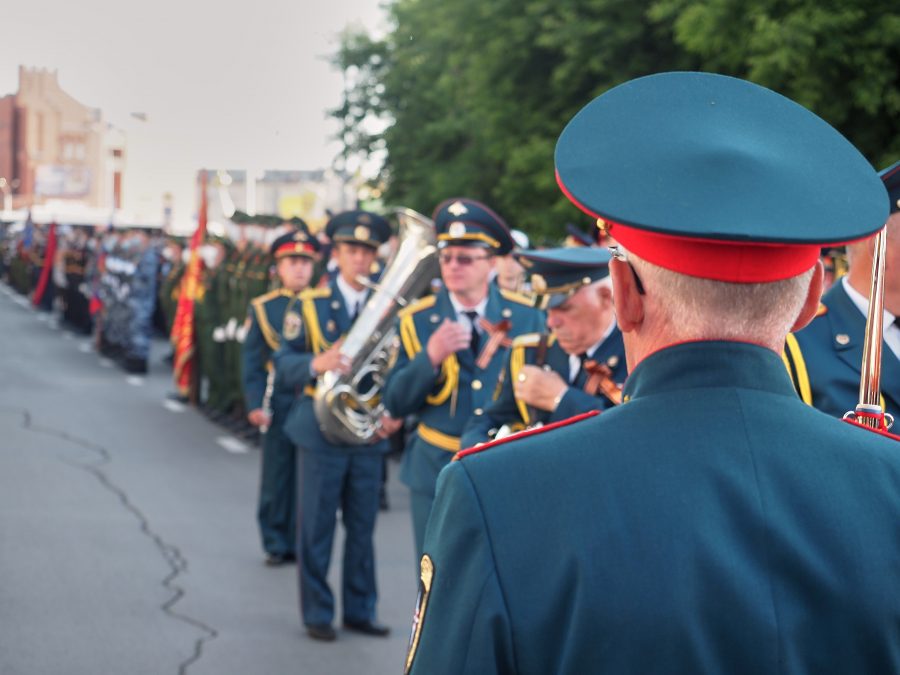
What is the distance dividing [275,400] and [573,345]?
14.9 ft

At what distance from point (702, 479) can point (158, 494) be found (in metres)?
9.10

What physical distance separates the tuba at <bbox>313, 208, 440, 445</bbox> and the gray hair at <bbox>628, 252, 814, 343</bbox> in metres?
4.97

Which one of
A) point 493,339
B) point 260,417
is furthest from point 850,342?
point 260,417

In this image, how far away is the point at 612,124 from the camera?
180cm

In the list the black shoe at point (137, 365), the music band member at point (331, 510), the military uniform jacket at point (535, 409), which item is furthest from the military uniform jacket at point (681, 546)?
the black shoe at point (137, 365)

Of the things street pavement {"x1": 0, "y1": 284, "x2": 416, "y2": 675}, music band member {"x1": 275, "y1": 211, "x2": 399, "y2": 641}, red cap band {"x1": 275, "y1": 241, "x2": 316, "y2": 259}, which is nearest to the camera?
street pavement {"x1": 0, "y1": 284, "x2": 416, "y2": 675}

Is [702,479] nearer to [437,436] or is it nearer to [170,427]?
[437,436]

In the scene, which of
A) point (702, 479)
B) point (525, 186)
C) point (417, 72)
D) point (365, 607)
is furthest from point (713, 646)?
point (417, 72)

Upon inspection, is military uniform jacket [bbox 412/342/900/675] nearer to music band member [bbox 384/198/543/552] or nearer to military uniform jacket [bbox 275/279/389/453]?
music band member [bbox 384/198/543/552]

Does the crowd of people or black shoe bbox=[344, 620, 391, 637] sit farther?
black shoe bbox=[344, 620, 391, 637]

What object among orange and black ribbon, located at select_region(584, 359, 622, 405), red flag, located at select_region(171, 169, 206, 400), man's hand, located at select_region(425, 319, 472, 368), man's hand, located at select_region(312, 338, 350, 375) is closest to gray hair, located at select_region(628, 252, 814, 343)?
orange and black ribbon, located at select_region(584, 359, 622, 405)

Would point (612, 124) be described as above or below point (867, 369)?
above

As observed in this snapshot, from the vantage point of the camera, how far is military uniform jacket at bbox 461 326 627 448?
14.6 ft

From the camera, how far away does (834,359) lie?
3451 mm
